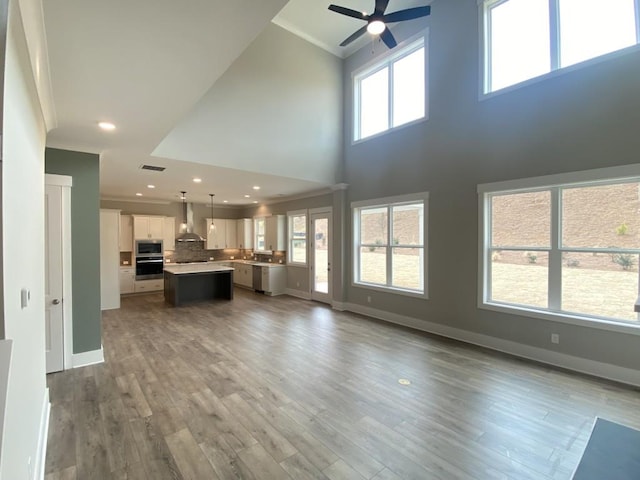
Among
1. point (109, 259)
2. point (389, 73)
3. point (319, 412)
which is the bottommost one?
point (319, 412)

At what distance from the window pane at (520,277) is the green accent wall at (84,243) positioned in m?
5.47

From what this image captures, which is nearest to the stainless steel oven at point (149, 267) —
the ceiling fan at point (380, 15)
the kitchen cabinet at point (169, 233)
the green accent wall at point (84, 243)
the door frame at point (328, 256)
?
the kitchen cabinet at point (169, 233)

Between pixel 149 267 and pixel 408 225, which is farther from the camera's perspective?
pixel 149 267

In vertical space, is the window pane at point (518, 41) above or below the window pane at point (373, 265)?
above

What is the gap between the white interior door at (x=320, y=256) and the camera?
24.0 ft

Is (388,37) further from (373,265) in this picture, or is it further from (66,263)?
(66,263)

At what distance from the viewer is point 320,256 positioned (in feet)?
25.0

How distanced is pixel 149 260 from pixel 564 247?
933 cm

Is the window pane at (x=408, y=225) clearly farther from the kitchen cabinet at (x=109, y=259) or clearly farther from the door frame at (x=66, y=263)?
the kitchen cabinet at (x=109, y=259)

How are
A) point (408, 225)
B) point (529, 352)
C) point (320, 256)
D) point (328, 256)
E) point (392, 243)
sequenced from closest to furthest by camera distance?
1. point (529, 352)
2. point (408, 225)
3. point (392, 243)
4. point (328, 256)
5. point (320, 256)

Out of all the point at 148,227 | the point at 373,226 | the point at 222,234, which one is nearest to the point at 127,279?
the point at 148,227

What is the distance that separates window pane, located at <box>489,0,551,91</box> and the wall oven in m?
8.83

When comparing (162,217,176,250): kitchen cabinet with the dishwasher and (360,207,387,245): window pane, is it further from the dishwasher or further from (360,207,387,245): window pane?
(360,207,387,245): window pane

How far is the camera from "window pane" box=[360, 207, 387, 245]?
6.11 metres
